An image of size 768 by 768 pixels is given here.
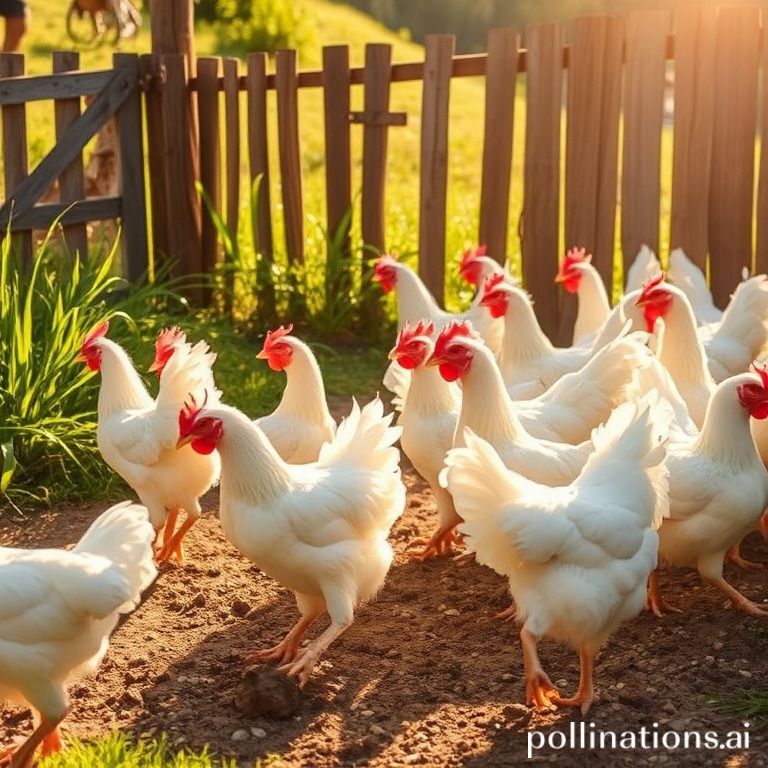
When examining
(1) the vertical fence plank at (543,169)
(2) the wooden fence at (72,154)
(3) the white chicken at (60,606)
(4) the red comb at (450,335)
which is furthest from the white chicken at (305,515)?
(1) the vertical fence plank at (543,169)

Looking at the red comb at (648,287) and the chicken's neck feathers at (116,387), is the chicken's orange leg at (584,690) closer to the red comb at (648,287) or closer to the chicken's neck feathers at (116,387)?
the red comb at (648,287)

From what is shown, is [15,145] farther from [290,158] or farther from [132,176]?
[290,158]

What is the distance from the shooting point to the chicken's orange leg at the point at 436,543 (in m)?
5.29

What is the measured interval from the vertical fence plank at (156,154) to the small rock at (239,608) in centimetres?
414

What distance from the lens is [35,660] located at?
3.45 meters

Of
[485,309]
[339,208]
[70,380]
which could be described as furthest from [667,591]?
[339,208]

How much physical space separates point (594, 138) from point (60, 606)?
5.01m

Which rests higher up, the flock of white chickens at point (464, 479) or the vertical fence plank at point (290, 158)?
the vertical fence plank at point (290, 158)

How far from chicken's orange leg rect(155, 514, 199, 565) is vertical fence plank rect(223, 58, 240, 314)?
3.37 meters

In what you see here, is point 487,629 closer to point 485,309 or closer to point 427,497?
point 427,497

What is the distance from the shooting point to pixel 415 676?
13.9 feet

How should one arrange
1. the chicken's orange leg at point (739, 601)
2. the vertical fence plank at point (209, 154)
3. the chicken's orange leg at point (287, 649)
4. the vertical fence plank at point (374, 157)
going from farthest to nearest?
the vertical fence plank at point (209, 154) → the vertical fence plank at point (374, 157) → the chicken's orange leg at point (739, 601) → the chicken's orange leg at point (287, 649)

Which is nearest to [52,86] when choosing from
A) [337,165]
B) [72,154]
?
[72,154]

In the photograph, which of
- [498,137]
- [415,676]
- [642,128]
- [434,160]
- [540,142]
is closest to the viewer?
[415,676]
